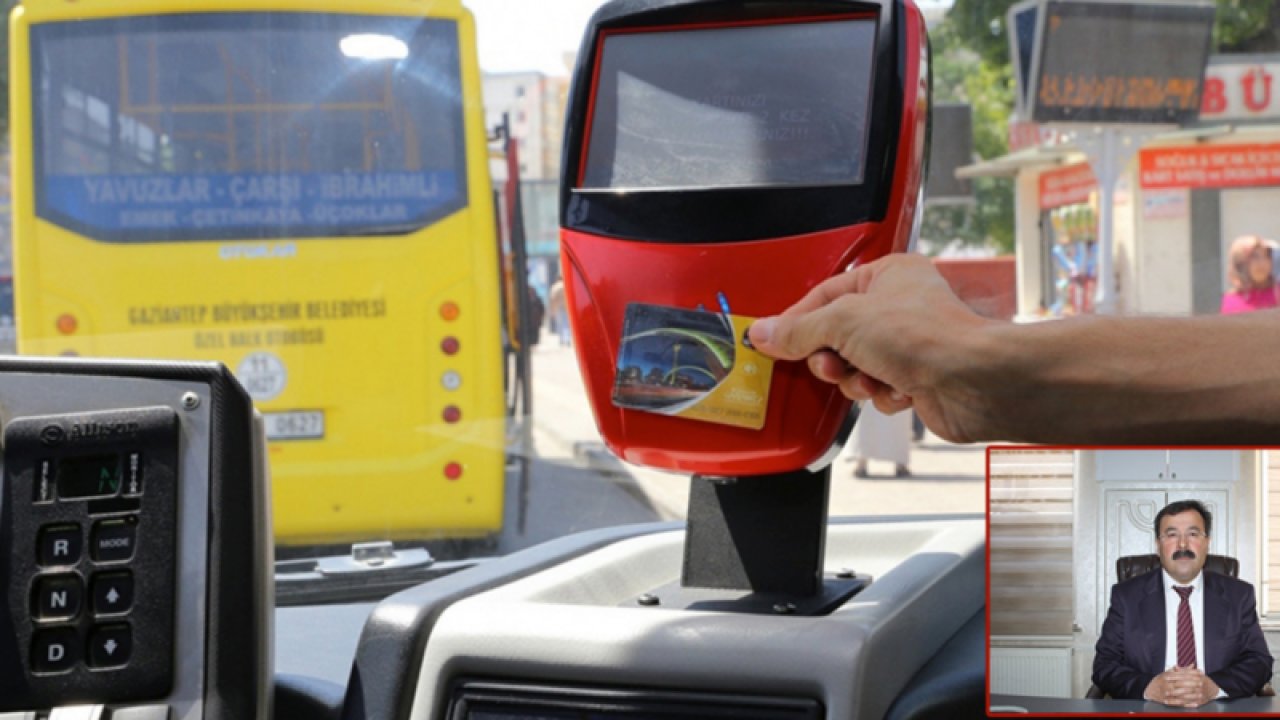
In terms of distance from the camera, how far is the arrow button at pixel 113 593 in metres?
1.36

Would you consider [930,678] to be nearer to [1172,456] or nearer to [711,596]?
[711,596]

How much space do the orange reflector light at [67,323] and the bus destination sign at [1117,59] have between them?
6.46 feet

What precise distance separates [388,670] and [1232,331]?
786 mm

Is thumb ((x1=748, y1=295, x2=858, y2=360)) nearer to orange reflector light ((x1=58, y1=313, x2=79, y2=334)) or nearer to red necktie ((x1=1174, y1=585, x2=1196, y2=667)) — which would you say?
red necktie ((x1=1174, y1=585, x2=1196, y2=667))

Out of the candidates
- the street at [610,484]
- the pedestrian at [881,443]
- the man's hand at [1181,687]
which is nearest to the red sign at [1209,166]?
the pedestrian at [881,443]

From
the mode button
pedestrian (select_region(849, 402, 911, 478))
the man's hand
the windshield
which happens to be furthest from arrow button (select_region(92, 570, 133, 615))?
pedestrian (select_region(849, 402, 911, 478))

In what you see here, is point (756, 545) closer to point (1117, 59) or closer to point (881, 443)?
point (881, 443)

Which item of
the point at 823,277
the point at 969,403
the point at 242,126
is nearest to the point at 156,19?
the point at 242,126

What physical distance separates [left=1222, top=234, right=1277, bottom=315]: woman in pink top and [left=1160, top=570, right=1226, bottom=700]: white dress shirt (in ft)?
7.35

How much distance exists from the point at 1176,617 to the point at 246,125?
242 centimetres

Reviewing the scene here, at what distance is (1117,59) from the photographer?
330cm

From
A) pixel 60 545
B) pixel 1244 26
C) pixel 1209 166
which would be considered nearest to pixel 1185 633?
pixel 60 545

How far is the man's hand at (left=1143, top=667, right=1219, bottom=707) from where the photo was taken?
1105 mm

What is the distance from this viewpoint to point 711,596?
1.51 meters
